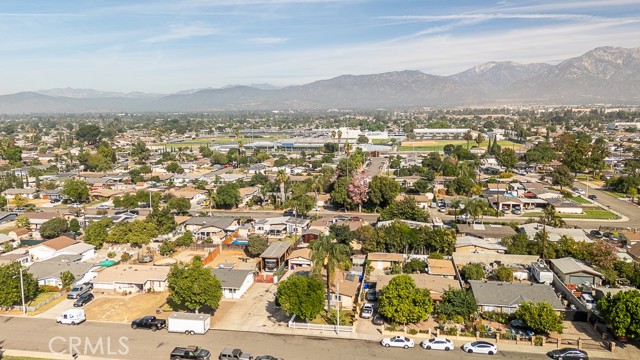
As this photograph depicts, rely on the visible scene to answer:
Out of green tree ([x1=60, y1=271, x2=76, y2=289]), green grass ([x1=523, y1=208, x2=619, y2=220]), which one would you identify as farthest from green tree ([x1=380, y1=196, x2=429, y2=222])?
green tree ([x1=60, y1=271, x2=76, y2=289])

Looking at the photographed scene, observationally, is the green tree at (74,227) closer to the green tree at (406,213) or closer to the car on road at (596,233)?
the green tree at (406,213)

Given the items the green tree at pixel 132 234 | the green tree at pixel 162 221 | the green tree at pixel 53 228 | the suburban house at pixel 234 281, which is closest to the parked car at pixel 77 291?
the suburban house at pixel 234 281

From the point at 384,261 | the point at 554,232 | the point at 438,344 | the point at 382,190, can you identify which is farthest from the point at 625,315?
the point at 382,190

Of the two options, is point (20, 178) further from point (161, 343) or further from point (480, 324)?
point (480, 324)

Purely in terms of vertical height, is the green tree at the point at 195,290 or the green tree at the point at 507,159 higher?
the green tree at the point at 507,159

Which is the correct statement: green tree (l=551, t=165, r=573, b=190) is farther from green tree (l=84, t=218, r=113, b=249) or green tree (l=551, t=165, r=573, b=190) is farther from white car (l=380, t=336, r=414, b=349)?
green tree (l=84, t=218, r=113, b=249)

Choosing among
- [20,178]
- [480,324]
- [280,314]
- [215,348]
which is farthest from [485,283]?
[20,178]
